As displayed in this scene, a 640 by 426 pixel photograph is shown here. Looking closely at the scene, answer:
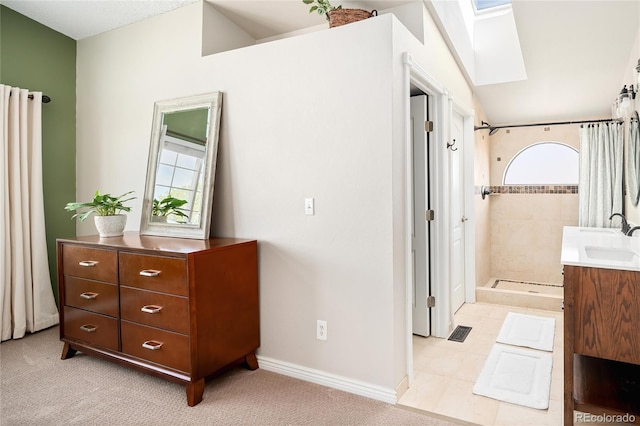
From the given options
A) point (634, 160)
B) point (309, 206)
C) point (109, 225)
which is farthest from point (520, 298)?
point (109, 225)

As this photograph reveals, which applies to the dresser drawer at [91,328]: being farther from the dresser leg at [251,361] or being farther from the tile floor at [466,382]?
the tile floor at [466,382]

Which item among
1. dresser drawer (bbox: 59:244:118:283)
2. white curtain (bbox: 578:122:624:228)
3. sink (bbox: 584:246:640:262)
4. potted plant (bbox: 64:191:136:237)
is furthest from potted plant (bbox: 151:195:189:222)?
white curtain (bbox: 578:122:624:228)

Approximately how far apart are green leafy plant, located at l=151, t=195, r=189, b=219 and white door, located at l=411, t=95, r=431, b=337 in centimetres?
177

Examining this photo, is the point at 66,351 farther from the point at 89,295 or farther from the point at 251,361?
the point at 251,361

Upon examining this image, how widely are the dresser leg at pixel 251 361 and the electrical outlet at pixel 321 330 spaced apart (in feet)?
1.61

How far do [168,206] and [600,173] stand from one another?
439cm

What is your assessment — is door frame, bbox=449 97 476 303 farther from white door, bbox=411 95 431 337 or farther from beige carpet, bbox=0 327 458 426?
beige carpet, bbox=0 327 458 426

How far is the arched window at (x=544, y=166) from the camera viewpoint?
5.07 meters

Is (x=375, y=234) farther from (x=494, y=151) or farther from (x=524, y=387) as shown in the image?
(x=494, y=151)

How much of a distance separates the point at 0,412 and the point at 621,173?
5415 millimetres

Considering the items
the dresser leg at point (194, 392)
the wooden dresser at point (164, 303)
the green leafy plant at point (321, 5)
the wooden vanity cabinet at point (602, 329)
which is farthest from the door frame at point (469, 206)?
the dresser leg at point (194, 392)

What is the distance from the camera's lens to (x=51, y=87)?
3391 mm

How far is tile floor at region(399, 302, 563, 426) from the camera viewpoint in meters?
2.02

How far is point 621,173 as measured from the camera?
4.08m
